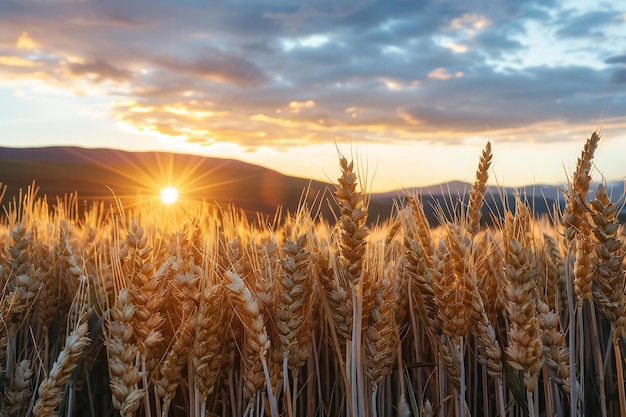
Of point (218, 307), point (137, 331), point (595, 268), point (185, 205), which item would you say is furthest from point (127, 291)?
point (595, 268)

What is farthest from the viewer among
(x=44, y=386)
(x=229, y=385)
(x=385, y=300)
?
(x=229, y=385)

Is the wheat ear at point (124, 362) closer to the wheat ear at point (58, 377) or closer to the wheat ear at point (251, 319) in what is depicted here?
the wheat ear at point (58, 377)

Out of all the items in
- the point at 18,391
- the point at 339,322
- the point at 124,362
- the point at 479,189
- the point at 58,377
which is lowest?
the point at 18,391

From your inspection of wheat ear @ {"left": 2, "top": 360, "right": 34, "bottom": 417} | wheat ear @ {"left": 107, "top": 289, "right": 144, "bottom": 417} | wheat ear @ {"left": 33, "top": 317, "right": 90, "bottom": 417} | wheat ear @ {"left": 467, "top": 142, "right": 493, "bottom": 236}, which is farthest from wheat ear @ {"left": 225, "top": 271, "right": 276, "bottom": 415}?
wheat ear @ {"left": 467, "top": 142, "right": 493, "bottom": 236}

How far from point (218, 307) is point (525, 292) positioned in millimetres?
1094

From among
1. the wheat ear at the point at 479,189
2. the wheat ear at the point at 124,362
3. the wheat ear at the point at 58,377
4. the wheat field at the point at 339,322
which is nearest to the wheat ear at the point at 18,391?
the wheat field at the point at 339,322

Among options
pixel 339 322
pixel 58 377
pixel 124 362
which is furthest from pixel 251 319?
pixel 58 377

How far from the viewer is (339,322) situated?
2.03 m

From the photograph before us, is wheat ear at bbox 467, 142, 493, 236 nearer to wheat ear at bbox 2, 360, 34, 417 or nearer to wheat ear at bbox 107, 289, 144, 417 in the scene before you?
wheat ear at bbox 107, 289, 144, 417

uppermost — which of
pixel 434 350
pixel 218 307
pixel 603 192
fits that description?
pixel 603 192

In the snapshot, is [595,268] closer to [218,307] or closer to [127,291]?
[218,307]

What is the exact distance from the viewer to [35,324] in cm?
288

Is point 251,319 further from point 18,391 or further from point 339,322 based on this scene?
point 18,391

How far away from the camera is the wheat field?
193 cm
